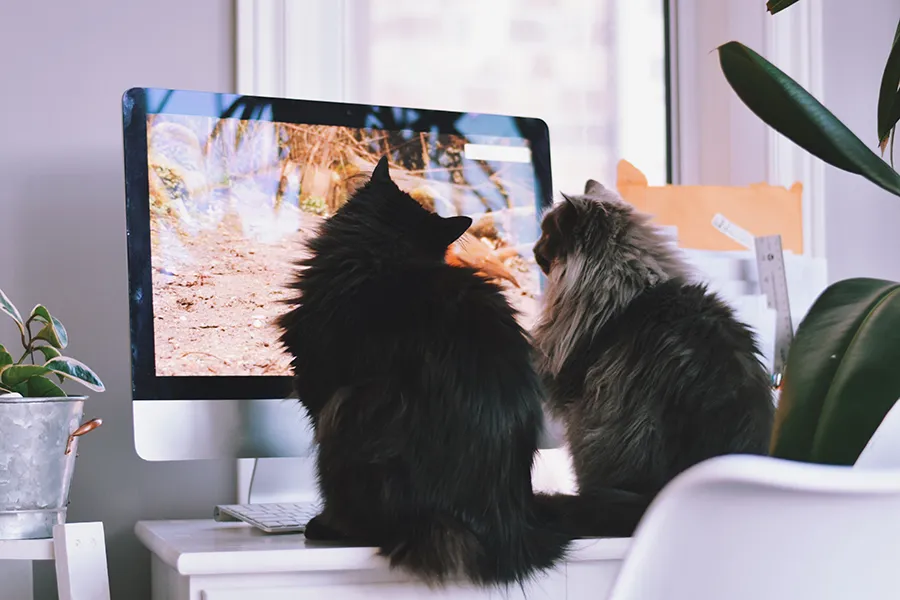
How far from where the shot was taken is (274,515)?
110 cm

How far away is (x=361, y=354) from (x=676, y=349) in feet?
1.26

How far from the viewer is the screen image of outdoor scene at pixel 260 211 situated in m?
1.23

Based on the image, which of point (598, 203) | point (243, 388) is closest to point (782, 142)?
point (598, 203)

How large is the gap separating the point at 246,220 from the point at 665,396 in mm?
614

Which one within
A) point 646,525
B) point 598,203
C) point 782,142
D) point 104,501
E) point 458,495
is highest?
A: point 782,142

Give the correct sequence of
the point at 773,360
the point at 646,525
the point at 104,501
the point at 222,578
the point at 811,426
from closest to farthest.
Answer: the point at 646,525 < the point at 811,426 < the point at 222,578 < the point at 104,501 < the point at 773,360

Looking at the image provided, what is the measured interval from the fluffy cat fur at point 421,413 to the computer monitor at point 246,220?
0.22 metres

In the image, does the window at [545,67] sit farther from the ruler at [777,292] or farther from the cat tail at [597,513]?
the cat tail at [597,513]

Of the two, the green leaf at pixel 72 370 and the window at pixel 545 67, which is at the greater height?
the window at pixel 545 67

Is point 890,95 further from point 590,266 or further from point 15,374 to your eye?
point 15,374

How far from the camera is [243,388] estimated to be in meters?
1.23

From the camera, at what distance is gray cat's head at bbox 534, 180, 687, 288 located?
3.90 ft

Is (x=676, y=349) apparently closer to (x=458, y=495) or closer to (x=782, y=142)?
(x=458, y=495)

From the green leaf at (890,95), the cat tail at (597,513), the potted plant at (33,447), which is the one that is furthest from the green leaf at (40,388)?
the green leaf at (890,95)
